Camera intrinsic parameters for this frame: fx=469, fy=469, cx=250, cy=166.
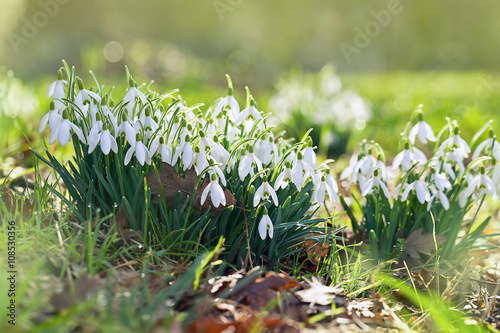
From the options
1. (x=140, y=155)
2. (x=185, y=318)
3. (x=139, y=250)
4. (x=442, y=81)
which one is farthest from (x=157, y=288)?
(x=442, y=81)

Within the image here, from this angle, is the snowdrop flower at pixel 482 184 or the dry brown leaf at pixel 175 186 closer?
the dry brown leaf at pixel 175 186

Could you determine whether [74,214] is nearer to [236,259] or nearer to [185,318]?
[236,259]

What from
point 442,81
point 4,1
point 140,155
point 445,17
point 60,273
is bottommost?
point 60,273

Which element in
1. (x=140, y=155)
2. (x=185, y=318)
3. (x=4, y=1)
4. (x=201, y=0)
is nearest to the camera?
(x=185, y=318)

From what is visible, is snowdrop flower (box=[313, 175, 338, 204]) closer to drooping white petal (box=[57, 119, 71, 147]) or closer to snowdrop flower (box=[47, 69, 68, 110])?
drooping white petal (box=[57, 119, 71, 147])

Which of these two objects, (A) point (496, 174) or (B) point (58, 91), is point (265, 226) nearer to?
(B) point (58, 91)

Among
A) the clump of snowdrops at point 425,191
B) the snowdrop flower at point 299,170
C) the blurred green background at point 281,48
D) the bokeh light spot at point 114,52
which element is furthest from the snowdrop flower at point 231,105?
the bokeh light spot at point 114,52

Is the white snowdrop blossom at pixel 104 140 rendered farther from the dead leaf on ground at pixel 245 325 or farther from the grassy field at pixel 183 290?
the dead leaf on ground at pixel 245 325

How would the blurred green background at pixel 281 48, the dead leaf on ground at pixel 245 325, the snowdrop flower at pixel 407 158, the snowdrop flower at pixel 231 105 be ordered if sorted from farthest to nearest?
the blurred green background at pixel 281 48 < the snowdrop flower at pixel 407 158 < the snowdrop flower at pixel 231 105 < the dead leaf on ground at pixel 245 325
